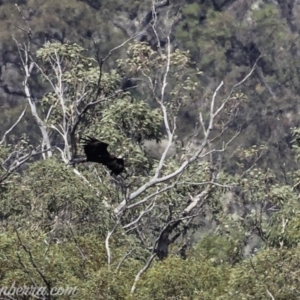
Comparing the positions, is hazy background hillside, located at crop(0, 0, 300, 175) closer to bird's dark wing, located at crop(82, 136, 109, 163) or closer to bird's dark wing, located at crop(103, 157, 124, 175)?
bird's dark wing, located at crop(103, 157, 124, 175)

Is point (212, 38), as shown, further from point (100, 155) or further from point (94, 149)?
point (94, 149)

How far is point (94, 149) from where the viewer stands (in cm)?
1173

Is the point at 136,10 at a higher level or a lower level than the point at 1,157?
lower

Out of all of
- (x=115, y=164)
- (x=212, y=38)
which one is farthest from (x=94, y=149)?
(x=212, y=38)

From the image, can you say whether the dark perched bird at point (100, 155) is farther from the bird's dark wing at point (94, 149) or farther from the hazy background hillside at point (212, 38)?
the hazy background hillside at point (212, 38)

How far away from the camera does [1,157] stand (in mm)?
17656

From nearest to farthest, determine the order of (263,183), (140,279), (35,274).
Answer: (35,274)
(140,279)
(263,183)

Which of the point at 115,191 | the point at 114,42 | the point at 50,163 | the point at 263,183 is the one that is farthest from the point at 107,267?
A: the point at 114,42

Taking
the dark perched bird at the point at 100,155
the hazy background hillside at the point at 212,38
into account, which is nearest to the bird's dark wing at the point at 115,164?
the dark perched bird at the point at 100,155

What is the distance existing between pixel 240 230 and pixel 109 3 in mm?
43886

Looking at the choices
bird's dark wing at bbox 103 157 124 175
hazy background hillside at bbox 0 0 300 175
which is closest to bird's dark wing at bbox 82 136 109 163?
bird's dark wing at bbox 103 157 124 175

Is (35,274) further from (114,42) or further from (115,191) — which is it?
(114,42)

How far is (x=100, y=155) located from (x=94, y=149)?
170mm

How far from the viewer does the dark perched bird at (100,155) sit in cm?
1162
